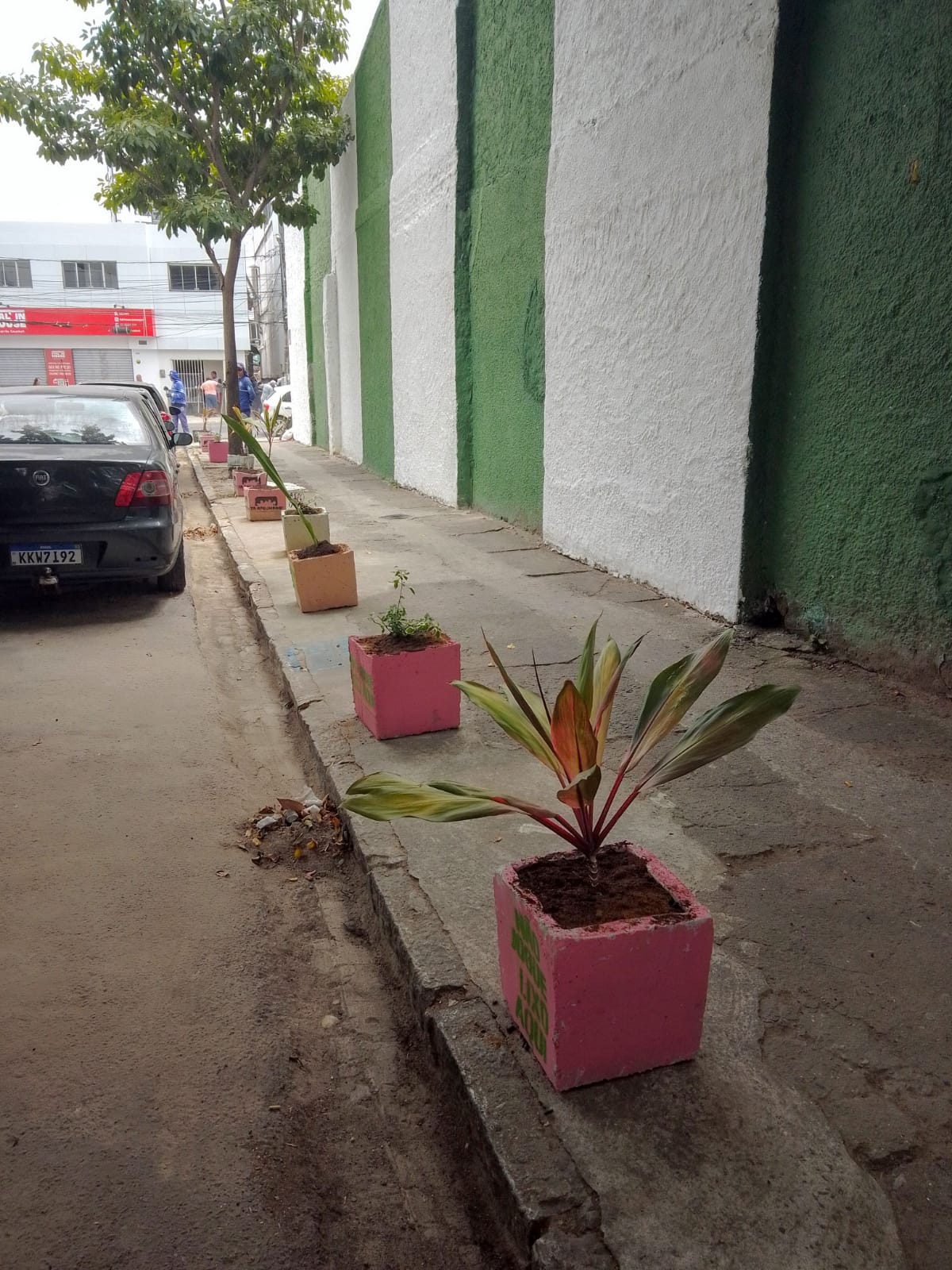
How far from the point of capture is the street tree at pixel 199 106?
41.8 feet

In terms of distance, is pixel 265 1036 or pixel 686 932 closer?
pixel 686 932

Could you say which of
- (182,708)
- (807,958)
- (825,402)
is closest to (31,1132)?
(807,958)

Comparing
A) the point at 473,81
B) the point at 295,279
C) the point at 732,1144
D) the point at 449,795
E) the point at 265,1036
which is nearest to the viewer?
the point at 732,1144

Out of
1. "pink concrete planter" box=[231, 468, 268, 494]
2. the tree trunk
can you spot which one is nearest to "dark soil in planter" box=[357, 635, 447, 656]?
"pink concrete planter" box=[231, 468, 268, 494]

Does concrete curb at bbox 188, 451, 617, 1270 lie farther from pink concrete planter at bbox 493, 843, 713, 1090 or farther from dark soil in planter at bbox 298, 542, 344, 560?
dark soil in planter at bbox 298, 542, 344, 560

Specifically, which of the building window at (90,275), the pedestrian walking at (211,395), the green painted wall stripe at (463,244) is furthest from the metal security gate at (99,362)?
the green painted wall stripe at (463,244)

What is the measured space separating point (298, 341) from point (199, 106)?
855cm

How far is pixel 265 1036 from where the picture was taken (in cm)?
240

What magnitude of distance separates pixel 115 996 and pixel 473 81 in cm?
944

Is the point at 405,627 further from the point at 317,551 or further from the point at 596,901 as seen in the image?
the point at 317,551

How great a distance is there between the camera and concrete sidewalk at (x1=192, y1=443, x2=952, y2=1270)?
169 centimetres

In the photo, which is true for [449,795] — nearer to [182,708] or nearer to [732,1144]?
[732,1144]

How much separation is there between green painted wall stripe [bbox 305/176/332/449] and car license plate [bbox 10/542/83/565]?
44.1ft

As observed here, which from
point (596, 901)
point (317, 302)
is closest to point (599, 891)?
point (596, 901)
